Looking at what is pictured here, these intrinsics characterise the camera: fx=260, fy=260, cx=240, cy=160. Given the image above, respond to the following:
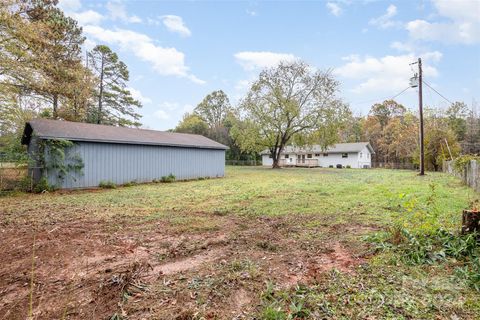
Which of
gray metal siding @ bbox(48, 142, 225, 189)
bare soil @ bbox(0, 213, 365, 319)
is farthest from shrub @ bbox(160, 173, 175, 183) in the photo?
bare soil @ bbox(0, 213, 365, 319)

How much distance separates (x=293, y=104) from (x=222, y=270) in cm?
2330

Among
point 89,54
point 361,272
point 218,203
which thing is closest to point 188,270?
point 361,272

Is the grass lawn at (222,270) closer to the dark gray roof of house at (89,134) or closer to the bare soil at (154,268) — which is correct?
the bare soil at (154,268)

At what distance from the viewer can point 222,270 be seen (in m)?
3.14

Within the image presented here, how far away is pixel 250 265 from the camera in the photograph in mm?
3271

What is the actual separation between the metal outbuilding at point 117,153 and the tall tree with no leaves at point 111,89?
14.1 metres

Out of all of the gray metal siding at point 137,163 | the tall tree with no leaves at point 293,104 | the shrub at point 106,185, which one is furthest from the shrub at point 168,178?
the tall tree with no leaves at point 293,104

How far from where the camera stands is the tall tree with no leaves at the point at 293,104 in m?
25.3

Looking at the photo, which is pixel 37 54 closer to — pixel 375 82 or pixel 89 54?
pixel 89 54

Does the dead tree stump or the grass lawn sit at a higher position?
the dead tree stump

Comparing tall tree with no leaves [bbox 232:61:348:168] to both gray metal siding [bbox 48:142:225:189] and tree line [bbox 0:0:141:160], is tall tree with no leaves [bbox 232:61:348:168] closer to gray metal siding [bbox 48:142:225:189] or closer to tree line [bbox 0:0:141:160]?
gray metal siding [bbox 48:142:225:189]

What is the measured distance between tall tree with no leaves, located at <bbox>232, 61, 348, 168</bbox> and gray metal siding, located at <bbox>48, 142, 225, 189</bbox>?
9.98 metres

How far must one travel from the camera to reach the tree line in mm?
10484

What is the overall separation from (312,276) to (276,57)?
2667 centimetres
